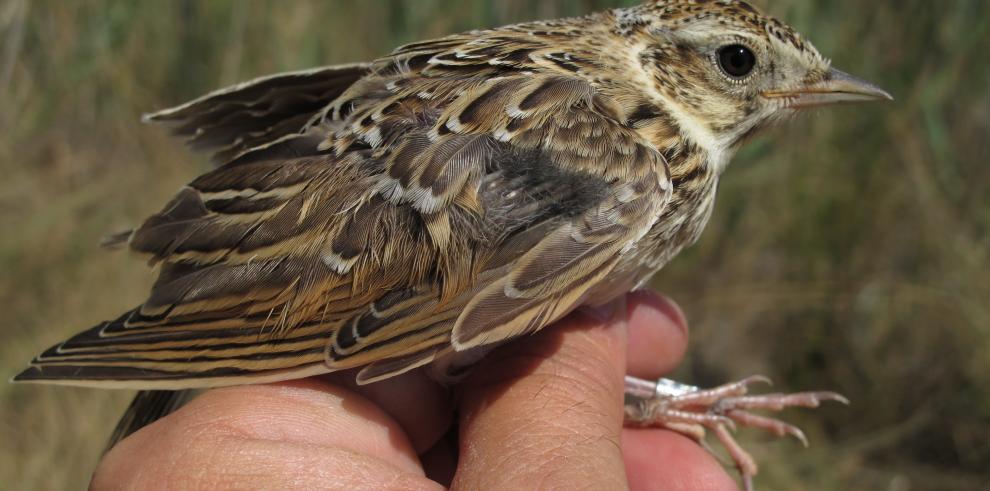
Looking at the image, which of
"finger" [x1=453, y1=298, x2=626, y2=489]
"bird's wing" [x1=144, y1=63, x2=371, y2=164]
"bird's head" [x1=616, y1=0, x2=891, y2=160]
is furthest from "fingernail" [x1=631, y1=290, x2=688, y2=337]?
"bird's wing" [x1=144, y1=63, x2=371, y2=164]

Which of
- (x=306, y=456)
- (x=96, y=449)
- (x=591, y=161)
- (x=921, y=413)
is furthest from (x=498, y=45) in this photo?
(x=921, y=413)

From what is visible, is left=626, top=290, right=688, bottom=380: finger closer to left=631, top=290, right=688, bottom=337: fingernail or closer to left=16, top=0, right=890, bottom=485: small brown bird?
left=631, top=290, right=688, bottom=337: fingernail

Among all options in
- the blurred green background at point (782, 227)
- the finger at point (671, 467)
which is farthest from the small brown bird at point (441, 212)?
the blurred green background at point (782, 227)

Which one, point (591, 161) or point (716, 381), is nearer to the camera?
point (591, 161)

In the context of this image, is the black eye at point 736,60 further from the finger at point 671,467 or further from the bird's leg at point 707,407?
the finger at point 671,467

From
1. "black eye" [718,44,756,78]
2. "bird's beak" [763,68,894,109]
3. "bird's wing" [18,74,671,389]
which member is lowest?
"bird's wing" [18,74,671,389]

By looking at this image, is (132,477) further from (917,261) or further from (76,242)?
(917,261)
